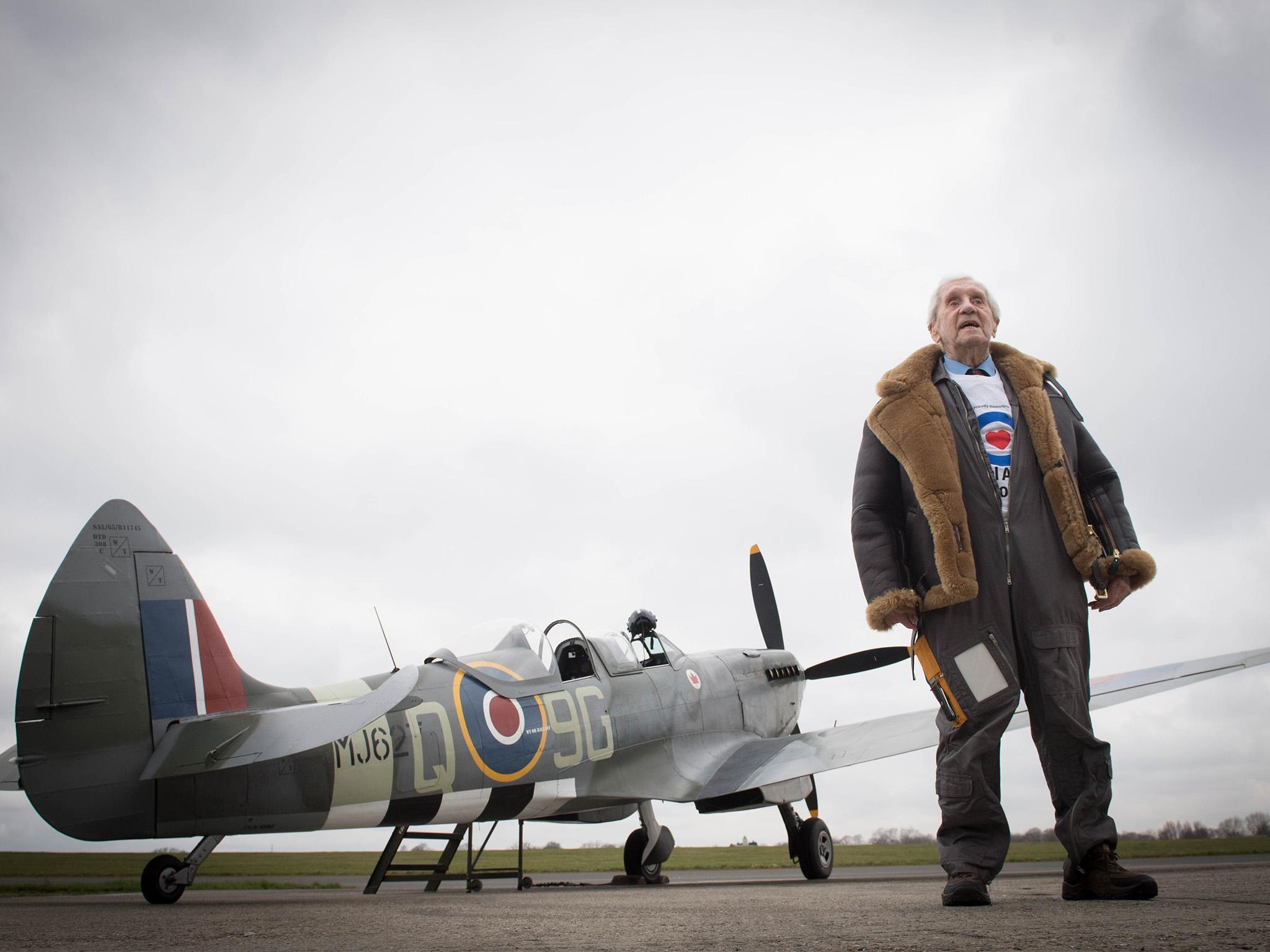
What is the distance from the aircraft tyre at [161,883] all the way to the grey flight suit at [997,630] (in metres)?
5.09

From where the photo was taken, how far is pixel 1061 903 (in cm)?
350

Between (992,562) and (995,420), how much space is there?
756 millimetres

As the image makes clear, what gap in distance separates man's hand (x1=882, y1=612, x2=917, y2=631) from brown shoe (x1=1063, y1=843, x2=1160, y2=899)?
1117 mm

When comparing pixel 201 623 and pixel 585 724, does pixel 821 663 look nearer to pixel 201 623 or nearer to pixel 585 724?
pixel 585 724

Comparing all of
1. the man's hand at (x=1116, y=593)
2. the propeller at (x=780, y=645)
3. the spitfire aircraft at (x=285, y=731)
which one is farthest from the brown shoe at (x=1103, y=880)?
the propeller at (x=780, y=645)

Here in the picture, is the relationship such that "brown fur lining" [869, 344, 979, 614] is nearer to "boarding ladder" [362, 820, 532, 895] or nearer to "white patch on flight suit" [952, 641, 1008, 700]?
Result: "white patch on flight suit" [952, 641, 1008, 700]

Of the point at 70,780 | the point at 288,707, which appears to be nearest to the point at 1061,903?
the point at 288,707

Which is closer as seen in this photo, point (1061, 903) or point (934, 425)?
point (1061, 903)

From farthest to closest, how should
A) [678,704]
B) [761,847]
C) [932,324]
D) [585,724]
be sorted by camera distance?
[761,847] → [678,704] → [585,724] → [932,324]

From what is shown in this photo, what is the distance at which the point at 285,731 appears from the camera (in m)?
6.04

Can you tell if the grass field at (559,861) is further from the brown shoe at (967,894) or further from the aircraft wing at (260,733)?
the brown shoe at (967,894)

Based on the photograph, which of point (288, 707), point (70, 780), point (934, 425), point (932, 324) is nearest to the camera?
point (934, 425)

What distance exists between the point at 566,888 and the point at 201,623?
445cm

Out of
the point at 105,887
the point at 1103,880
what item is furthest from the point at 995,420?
the point at 105,887
